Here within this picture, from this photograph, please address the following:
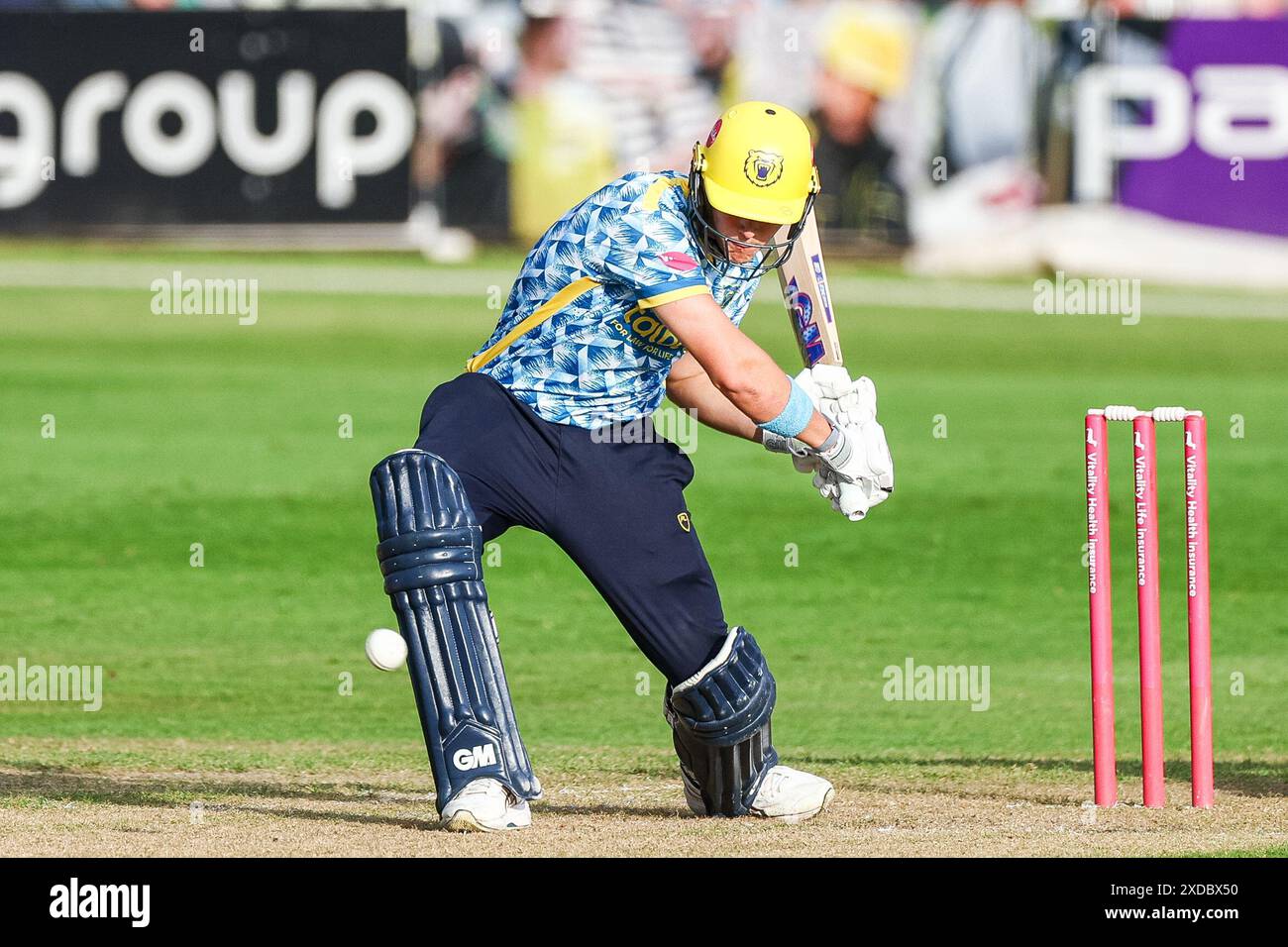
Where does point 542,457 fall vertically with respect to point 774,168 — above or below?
below

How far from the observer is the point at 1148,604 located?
646 cm

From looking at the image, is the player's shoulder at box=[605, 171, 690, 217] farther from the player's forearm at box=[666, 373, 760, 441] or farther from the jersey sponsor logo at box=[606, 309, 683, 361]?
the player's forearm at box=[666, 373, 760, 441]

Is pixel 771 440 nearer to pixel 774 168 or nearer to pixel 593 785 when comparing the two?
pixel 774 168

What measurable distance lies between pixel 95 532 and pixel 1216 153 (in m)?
16.0

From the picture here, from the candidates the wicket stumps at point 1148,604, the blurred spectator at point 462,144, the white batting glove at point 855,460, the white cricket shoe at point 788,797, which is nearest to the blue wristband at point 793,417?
the white batting glove at point 855,460

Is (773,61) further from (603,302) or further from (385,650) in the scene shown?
(385,650)

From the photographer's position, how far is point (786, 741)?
8.66m

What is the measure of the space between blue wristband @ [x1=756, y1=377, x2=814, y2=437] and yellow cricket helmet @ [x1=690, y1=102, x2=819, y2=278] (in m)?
0.42

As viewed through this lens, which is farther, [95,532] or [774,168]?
[95,532]

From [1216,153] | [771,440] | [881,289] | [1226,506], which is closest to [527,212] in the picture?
[881,289]

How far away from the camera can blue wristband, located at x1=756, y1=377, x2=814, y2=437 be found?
6.11m

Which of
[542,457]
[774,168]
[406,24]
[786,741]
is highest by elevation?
[406,24]

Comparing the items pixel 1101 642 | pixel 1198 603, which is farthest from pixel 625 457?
pixel 1198 603

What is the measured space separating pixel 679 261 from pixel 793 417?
515 mm
